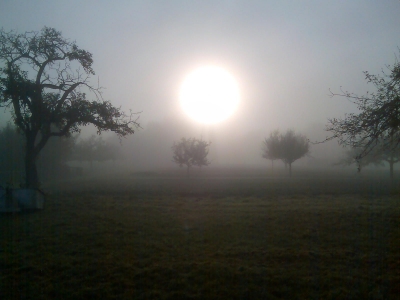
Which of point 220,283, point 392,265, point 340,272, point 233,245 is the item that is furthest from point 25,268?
point 392,265

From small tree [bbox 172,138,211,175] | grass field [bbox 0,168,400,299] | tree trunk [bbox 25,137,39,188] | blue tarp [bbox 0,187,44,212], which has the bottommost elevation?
grass field [bbox 0,168,400,299]

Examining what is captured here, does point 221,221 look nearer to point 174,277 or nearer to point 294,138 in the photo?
point 174,277

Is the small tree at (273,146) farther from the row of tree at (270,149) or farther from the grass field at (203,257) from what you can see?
the grass field at (203,257)

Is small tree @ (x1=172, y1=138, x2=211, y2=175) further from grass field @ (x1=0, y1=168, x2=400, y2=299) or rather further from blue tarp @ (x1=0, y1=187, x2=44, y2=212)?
grass field @ (x1=0, y1=168, x2=400, y2=299)

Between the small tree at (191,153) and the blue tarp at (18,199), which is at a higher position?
the small tree at (191,153)

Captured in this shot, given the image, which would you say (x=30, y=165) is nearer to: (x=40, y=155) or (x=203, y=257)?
(x=203, y=257)

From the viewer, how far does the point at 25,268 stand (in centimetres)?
673

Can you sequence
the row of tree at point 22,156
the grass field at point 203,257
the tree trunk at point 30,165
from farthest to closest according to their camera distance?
the row of tree at point 22,156 → the tree trunk at point 30,165 → the grass field at point 203,257

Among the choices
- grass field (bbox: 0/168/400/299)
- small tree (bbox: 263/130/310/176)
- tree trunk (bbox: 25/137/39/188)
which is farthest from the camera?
small tree (bbox: 263/130/310/176)

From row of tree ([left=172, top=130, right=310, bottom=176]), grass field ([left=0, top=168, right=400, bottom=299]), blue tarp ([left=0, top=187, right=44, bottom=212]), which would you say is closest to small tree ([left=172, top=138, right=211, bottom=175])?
row of tree ([left=172, top=130, right=310, bottom=176])

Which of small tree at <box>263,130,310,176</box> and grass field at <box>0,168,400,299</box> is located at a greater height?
small tree at <box>263,130,310,176</box>

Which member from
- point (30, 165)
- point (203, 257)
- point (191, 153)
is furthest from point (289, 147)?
point (203, 257)

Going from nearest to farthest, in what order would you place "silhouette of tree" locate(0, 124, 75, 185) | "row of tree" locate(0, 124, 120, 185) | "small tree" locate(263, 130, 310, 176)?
"row of tree" locate(0, 124, 120, 185) < "silhouette of tree" locate(0, 124, 75, 185) < "small tree" locate(263, 130, 310, 176)

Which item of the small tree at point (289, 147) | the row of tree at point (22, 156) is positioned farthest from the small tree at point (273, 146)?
the row of tree at point (22, 156)
